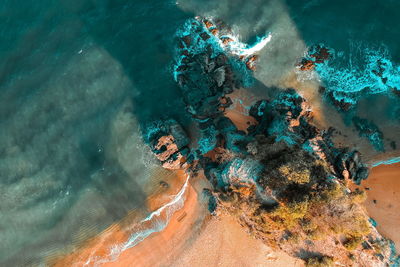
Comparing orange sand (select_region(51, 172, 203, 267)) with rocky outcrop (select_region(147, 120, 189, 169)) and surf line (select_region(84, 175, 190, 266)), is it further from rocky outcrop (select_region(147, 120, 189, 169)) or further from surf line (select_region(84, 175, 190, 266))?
rocky outcrop (select_region(147, 120, 189, 169))

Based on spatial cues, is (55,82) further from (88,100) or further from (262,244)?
(262,244)

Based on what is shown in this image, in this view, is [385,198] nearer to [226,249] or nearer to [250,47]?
[226,249]

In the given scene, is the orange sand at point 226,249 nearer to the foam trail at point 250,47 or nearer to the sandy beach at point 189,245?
the sandy beach at point 189,245

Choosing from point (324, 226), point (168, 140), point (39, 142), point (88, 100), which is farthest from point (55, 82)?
point (324, 226)

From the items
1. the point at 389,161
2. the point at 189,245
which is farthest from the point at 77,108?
the point at 389,161

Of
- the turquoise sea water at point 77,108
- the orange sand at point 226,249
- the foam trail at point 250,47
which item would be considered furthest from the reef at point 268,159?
the turquoise sea water at point 77,108

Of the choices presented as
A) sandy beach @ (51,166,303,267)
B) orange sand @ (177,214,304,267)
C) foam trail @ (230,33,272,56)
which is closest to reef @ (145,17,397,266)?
Result: foam trail @ (230,33,272,56)
